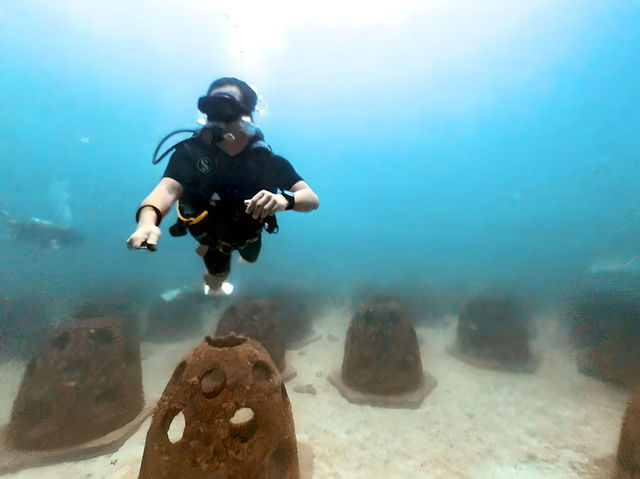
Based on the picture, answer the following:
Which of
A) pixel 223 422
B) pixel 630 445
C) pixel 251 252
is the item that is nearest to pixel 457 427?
pixel 630 445

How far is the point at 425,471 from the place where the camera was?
431 centimetres

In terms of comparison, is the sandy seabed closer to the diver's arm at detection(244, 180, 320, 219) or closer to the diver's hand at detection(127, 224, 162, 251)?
the diver's arm at detection(244, 180, 320, 219)

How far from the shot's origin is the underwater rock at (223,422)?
95.3 inches

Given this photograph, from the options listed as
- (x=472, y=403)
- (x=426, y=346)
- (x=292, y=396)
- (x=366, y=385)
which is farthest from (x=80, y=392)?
(x=426, y=346)

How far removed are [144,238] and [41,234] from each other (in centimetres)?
2333

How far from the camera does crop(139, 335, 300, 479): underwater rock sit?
2.42 m

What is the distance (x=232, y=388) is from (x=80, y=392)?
3.72 meters

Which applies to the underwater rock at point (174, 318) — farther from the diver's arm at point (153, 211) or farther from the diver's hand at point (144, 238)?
the diver's hand at point (144, 238)

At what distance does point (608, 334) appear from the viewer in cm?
691

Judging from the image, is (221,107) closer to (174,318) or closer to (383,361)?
(383,361)

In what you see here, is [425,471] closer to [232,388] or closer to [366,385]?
[366,385]

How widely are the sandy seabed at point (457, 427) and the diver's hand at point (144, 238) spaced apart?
3.76 meters

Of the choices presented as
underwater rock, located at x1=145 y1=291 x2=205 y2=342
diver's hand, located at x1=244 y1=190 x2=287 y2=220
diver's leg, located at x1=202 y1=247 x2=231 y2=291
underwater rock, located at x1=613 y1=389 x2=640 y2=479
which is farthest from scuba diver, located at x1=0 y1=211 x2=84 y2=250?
underwater rock, located at x1=613 y1=389 x2=640 y2=479

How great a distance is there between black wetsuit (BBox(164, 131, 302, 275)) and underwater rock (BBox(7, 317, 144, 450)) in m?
3.48
